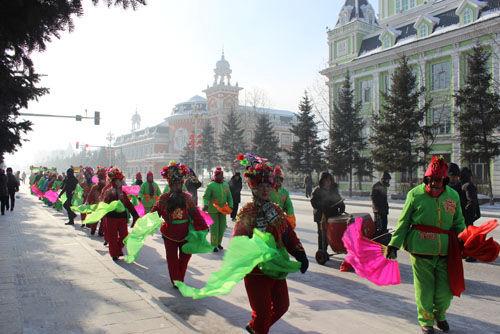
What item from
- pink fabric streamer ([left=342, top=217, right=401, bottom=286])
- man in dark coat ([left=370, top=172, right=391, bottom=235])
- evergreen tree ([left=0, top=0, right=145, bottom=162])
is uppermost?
evergreen tree ([left=0, top=0, right=145, bottom=162])

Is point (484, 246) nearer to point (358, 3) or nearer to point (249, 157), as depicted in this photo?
point (249, 157)

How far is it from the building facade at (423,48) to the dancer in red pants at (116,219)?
26.2m

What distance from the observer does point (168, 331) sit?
4758 millimetres

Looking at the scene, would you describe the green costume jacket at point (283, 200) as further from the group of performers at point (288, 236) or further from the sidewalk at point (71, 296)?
the sidewalk at point (71, 296)

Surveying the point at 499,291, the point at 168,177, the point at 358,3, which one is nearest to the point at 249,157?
the point at 168,177

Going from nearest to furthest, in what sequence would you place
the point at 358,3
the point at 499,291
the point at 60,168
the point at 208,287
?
the point at 208,287, the point at 499,291, the point at 358,3, the point at 60,168

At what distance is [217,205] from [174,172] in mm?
3283

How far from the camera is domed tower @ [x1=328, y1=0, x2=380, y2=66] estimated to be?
48594mm

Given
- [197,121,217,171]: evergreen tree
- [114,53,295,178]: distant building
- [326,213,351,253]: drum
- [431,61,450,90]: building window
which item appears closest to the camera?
[326,213,351,253]: drum

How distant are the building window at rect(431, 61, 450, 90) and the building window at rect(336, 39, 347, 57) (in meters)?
12.7

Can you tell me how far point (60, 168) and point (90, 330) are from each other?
7183 inches

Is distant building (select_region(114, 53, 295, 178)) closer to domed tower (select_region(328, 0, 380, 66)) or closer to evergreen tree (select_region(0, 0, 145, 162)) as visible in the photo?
domed tower (select_region(328, 0, 380, 66))

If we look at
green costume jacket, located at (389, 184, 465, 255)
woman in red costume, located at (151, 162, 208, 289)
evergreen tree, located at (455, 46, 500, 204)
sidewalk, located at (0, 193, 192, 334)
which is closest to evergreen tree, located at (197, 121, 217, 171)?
evergreen tree, located at (455, 46, 500, 204)

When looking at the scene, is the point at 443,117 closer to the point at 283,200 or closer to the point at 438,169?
the point at 283,200
